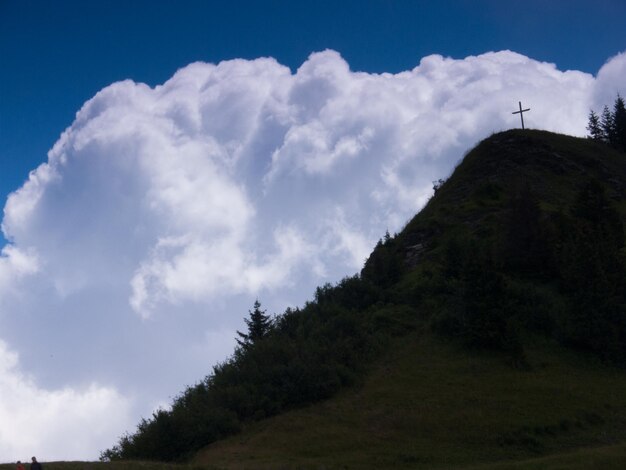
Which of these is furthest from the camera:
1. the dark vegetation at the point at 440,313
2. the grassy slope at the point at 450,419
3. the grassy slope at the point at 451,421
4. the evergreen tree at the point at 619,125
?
the evergreen tree at the point at 619,125

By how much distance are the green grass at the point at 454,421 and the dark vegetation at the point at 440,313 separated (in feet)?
4.30

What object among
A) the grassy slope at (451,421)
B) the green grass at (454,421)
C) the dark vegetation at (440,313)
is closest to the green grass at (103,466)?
the grassy slope at (451,421)

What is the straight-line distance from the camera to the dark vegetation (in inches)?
1455

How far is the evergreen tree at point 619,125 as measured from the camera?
92562 mm

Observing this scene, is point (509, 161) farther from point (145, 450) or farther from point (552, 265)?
point (145, 450)

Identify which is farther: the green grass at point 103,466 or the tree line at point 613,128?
the tree line at point 613,128

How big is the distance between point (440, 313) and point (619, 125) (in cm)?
6385

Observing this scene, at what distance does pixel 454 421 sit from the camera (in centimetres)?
3216

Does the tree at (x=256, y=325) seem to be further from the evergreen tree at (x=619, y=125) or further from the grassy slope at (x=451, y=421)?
the evergreen tree at (x=619, y=125)

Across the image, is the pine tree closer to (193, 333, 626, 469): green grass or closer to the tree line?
the tree line

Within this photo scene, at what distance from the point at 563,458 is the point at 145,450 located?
21524mm

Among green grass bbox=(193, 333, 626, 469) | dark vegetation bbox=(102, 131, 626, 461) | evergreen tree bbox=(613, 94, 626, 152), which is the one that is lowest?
green grass bbox=(193, 333, 626, 469)

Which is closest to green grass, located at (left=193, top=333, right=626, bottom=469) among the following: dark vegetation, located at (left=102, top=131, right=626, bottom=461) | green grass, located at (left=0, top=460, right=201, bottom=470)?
dark vegetation, located at (left=102, top=131, right=626, bottom=461)

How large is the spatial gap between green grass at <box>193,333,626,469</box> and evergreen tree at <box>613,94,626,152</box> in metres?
61.9
